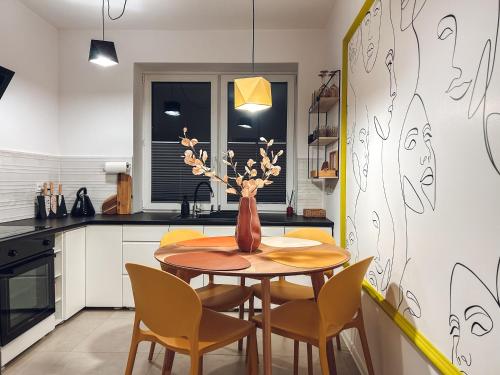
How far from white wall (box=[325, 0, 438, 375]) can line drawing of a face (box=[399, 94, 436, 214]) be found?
0.63m

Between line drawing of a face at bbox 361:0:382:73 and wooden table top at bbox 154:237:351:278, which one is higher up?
line drawing of a face at bbox 361:0:382:73

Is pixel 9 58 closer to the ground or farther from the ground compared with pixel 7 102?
farther from the ground

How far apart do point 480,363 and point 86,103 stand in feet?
12.7

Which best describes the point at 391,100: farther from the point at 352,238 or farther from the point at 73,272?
the point at 73,272

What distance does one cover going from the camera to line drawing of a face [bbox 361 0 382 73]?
193 cm

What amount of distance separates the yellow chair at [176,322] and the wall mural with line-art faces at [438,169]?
817 mm

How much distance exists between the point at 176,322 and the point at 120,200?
7.86 feet

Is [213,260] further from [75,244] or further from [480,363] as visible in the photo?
[75,244]

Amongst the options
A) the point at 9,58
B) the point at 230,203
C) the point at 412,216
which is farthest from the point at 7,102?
the point at 412,216

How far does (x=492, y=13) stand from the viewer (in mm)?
956

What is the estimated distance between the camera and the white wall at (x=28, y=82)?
9.55 feet

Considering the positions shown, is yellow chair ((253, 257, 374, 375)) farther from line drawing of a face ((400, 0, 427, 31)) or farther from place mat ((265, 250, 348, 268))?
line drawing of a face ((400, 0, 427, 31))

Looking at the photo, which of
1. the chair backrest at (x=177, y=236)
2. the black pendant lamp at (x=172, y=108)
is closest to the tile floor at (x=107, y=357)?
the chair backrest at (x=177, y=236)

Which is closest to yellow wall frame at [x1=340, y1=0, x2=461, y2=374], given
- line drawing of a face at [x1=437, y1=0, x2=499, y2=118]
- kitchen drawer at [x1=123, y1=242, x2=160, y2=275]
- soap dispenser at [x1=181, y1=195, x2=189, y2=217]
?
line drawing of a face at [x1=437, y1=0, x2=499, y2=118]
